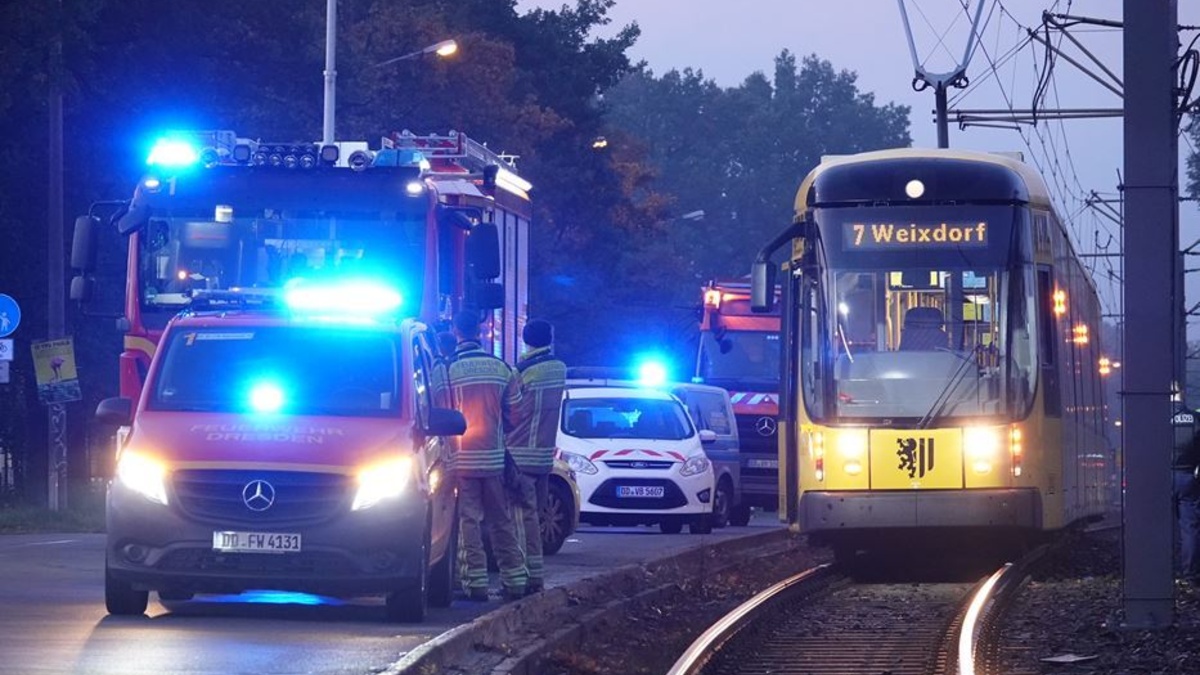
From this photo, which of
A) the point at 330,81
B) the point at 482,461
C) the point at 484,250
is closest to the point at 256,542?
the point at 482,461

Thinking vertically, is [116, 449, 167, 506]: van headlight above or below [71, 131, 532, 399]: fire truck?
below

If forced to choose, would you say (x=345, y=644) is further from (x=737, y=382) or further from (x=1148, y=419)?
(x=737, y=382)

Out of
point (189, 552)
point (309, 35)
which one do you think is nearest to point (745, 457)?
point (309, 35)

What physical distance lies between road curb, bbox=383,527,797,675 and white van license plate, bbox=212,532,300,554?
1290 millimetres

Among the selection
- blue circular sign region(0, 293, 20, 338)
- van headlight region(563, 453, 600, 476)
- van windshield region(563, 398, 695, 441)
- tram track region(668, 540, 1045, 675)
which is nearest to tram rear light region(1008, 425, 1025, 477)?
tram track region(668, 540, 1045, 675)

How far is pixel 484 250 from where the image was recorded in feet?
74.1

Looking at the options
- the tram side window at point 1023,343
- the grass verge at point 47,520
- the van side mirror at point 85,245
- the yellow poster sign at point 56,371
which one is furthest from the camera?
the yellow poster sign at point 56,371

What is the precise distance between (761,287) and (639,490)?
29.6 feet

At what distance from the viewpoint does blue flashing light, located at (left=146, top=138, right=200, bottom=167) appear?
22.7 m

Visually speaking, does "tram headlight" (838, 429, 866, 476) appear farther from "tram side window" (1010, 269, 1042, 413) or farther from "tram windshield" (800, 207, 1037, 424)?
"tram side window" (1010, 269, 1042, 413)

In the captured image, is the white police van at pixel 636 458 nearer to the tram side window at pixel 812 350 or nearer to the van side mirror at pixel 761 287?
the tram side window at pixel 812 350

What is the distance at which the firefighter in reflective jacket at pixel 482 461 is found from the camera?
1750 cm

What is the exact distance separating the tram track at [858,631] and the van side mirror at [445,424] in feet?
6.96

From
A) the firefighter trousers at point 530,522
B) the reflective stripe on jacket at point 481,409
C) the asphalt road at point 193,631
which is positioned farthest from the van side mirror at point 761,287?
the reflective stripe on jacket at point 481,409
